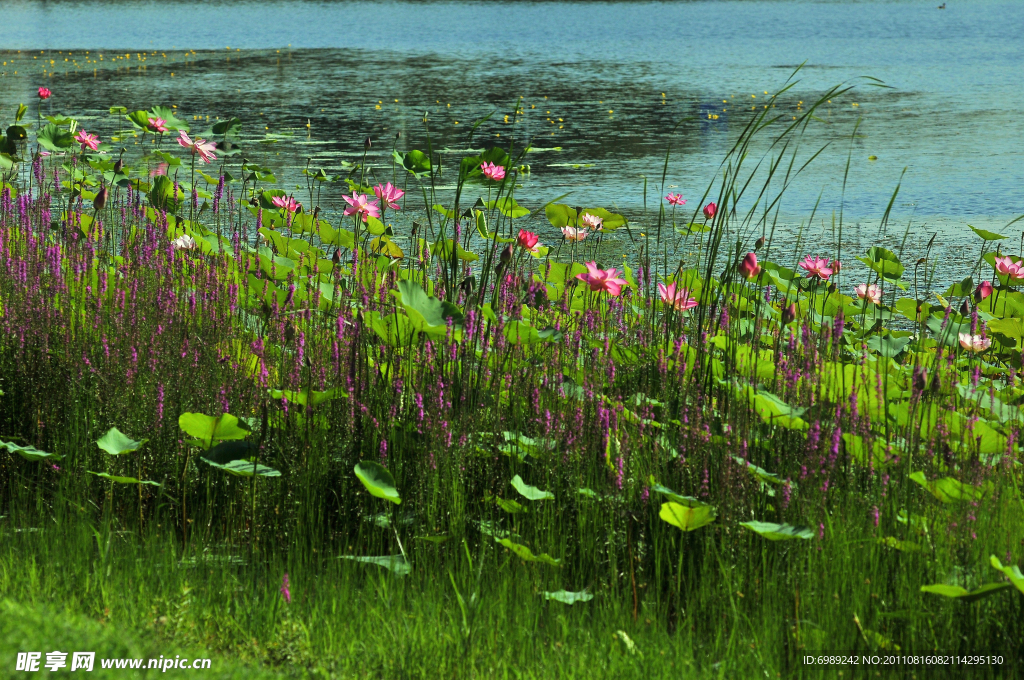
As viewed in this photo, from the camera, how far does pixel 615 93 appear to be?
12961 millimetres

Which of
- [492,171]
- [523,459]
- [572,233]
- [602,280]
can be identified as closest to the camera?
[523,459]

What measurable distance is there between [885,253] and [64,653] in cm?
291

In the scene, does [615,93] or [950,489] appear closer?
[950,489]

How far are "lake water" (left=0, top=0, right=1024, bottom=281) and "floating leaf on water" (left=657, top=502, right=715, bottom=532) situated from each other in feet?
7.54

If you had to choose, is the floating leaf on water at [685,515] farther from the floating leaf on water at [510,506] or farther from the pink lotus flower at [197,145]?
the pink lotus flower at [197,145]

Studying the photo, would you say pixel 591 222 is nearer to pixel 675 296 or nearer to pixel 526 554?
pixel 675 296

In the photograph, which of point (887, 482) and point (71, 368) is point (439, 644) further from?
point (71, 368)

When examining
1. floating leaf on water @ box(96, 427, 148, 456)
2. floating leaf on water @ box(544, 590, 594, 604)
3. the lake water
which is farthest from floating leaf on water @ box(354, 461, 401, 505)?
the lake water

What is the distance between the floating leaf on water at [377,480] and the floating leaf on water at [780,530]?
67 cm

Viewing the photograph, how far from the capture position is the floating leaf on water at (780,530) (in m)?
1.78

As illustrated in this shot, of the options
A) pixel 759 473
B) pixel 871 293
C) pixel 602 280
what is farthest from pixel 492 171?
pixel 759 473

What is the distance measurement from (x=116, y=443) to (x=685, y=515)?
1.17 metres

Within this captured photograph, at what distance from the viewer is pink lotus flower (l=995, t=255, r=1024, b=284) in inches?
131

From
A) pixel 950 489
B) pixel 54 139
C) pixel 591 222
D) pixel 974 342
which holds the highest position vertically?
pixel 54 139
